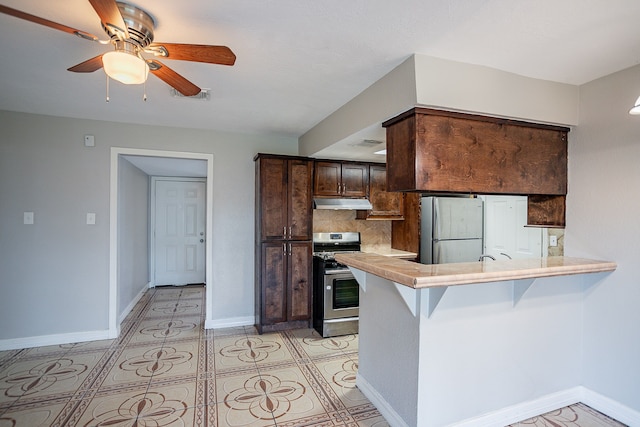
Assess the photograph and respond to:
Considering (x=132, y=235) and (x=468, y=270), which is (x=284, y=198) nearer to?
(x=468, y=270)

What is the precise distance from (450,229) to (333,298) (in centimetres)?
193

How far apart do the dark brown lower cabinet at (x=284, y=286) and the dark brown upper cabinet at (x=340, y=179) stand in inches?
26.9

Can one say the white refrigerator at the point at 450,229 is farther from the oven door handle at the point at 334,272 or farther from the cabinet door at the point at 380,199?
the oven door handle at the point at 334,272

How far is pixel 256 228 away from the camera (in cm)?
394

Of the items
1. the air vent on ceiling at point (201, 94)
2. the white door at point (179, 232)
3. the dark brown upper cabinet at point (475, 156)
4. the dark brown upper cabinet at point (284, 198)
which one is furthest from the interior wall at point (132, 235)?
the dark brown upper cabinet at point (475, 156)

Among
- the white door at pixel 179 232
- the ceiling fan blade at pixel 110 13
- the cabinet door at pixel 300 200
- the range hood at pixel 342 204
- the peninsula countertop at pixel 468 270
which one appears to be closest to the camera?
the ceiling fan blade at pixel 110 13

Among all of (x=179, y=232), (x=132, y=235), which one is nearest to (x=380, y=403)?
(x=132, y=235)

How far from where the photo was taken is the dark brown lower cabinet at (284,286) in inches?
145

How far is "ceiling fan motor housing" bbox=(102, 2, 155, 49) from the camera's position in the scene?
1533 mm

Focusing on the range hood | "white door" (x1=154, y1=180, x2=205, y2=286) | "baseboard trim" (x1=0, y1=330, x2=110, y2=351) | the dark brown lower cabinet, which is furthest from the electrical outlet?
"white door" (x1=154, y1=180, x2=205, y2=286)

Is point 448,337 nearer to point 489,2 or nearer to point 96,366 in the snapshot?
point 489,2

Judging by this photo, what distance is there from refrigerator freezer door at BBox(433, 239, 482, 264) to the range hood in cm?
113

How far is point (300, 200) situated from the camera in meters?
3.82

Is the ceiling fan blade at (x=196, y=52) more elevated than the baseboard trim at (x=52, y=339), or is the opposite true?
the ceiling fan blade at (x=196, y=52)
